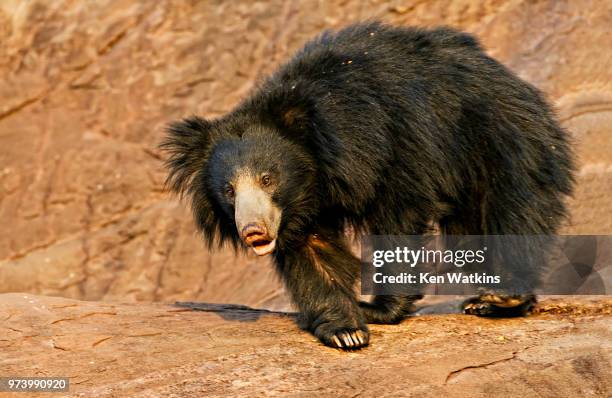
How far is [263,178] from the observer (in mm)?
5211

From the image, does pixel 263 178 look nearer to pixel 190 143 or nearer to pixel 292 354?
pixel 190 143

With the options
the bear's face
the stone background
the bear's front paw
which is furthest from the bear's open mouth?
the stone background

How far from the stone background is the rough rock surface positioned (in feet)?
12.5

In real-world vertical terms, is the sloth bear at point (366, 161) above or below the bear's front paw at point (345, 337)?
above

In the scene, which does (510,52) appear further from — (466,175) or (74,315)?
(74,315)

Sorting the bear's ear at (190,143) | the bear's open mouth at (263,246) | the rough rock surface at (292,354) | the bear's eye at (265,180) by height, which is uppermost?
the bear's ear at (190,143)

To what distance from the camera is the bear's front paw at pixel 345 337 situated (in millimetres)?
4973

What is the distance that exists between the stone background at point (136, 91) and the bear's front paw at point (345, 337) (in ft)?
13.4

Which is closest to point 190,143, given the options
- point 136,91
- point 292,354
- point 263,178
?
point 263,178

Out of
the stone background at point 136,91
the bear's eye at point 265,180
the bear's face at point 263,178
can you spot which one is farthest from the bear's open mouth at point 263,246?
the stone background at point 136,91

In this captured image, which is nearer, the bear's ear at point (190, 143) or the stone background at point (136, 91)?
the bear's ear at point (190, 143)

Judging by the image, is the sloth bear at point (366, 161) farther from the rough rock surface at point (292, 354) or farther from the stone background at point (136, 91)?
the stone background at point (136, 91)

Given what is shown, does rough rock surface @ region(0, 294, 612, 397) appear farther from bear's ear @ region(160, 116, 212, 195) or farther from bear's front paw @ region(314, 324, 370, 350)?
bear's ear @ region(160, 116, 212, 195)

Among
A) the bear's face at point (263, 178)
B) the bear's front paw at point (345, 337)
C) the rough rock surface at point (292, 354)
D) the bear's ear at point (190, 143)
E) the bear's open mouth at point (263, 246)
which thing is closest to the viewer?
the rough rock surface at point (292, 354)
